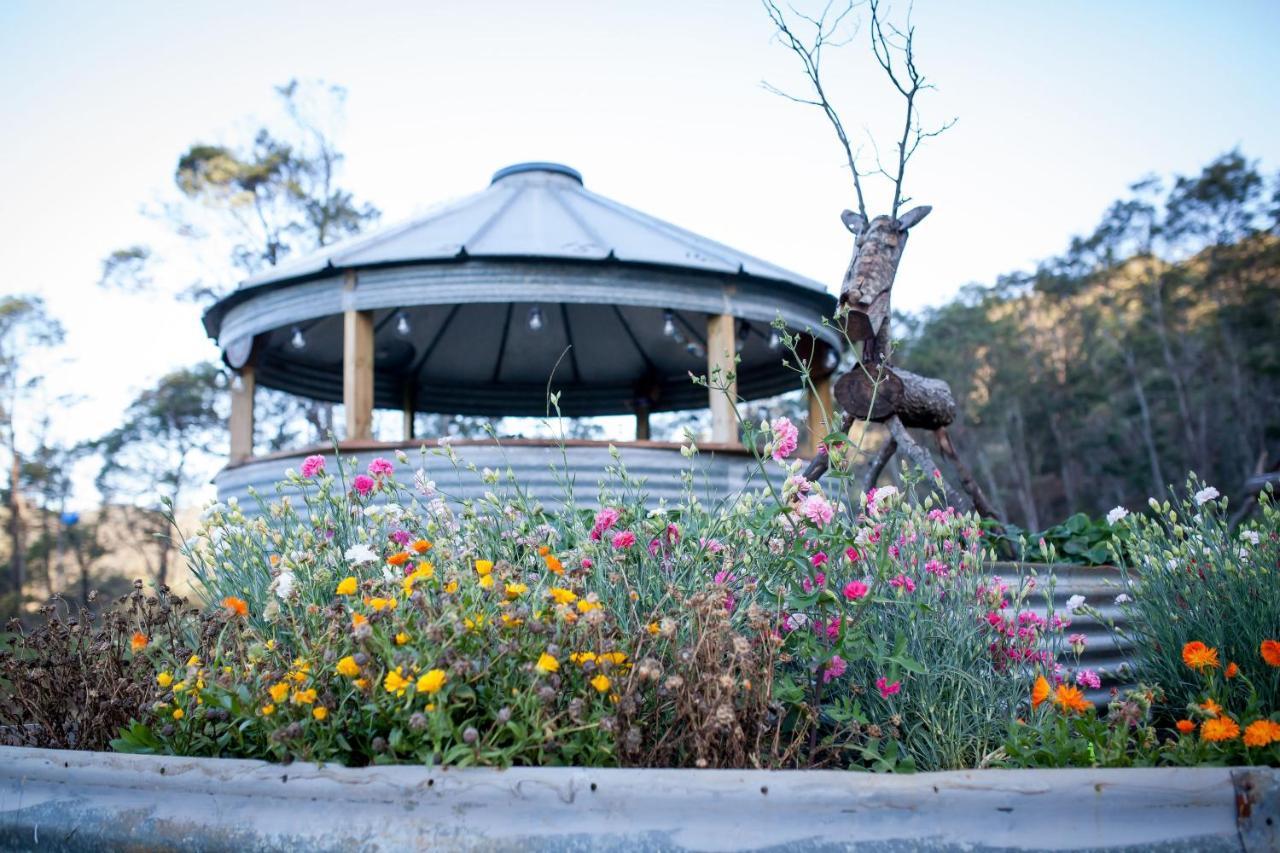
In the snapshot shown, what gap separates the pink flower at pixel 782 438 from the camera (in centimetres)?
245

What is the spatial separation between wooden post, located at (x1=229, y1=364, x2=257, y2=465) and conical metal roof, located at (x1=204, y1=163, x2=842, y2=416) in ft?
0.62

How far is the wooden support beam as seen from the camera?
7133mm

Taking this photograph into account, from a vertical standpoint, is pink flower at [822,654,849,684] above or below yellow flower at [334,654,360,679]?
below

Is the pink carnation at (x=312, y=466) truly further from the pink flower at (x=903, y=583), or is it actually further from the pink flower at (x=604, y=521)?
the pink flower at (x=903, y=583)

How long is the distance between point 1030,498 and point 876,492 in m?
23.5

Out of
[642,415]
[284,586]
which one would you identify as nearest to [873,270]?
[284,586]

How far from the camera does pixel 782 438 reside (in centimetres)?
246

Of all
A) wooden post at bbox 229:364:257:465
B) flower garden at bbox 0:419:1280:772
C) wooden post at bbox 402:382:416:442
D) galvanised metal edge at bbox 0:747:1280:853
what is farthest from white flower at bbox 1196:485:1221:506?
wooden post at bbox 402:382:416:442

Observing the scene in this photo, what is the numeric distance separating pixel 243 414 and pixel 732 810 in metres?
8.37

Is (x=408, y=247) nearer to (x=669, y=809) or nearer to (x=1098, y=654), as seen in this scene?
(x=1098, y=654)

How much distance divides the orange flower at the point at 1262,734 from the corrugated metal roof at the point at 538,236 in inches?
239

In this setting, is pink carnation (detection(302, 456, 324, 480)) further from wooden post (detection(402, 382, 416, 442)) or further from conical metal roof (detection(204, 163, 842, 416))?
wooden post (detection(402, 382, 416, 442))

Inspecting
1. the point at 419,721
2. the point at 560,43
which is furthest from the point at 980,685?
the point at 560,43

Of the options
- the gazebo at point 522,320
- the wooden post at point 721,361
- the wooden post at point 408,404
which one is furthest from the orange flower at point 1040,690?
the wooden post at point 408,404
